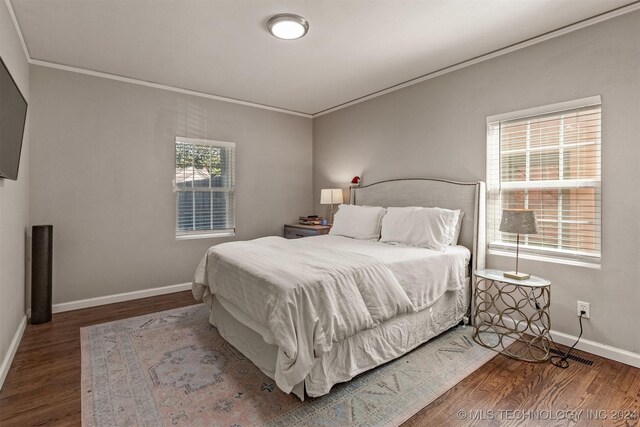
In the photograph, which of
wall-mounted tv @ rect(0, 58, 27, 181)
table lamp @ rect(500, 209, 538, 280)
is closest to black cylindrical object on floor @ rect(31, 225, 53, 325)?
wall-mounted tv @ rect(0, 58, 27, 181)

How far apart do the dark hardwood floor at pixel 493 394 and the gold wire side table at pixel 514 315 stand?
0.23 meters

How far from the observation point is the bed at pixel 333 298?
75.0 inches

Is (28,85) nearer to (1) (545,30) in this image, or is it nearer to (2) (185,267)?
(2) (185,267)

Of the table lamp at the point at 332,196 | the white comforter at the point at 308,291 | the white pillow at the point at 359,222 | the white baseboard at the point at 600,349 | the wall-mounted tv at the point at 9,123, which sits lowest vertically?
the white baseboard at the point at 600,349

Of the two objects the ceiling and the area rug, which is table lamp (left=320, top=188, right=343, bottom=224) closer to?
the ceiling

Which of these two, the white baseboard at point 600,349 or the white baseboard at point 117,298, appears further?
the white baseboard at point 117,298

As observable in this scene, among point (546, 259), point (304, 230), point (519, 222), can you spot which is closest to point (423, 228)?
point (519, 222)

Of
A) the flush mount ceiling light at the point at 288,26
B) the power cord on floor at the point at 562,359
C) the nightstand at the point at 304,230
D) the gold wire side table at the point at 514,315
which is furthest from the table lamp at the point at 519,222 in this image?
the nightstand at the point at 304,230

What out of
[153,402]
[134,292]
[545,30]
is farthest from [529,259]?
[134,292]

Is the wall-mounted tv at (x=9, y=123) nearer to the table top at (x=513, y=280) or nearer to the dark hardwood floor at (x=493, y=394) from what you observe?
the dark hardwood floor at (x=493, y=394)

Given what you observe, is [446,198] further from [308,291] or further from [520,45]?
[308,291]

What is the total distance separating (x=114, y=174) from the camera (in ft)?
12.4

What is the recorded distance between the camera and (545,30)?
272 cm

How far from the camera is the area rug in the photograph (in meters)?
1.84
